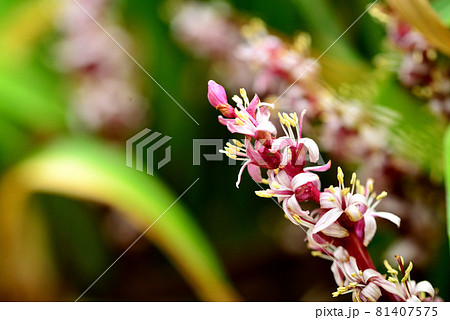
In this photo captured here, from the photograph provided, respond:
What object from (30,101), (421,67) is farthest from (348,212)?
(30,101)

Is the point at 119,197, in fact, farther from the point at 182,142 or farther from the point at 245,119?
the point at 245,119

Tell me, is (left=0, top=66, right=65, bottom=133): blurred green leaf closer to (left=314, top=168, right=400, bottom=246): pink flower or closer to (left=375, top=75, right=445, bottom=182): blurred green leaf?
(left=375, top=75, right=445, bottom=182): blurred green leaf

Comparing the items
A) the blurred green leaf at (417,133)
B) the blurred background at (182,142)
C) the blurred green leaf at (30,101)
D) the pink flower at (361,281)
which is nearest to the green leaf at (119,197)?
the blurred background at (182,142)

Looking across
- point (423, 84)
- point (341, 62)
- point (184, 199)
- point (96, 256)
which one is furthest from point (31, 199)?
point (423, 84)

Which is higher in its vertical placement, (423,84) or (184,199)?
(423,84)

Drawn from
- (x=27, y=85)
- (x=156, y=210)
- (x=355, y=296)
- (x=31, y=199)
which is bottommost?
(x=31, y=199)

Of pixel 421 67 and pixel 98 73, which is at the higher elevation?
pixel 421 67

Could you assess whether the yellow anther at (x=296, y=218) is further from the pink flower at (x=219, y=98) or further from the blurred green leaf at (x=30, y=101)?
the blurred green leaf at (x=30, y=101)

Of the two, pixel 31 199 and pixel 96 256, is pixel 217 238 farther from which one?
pixel 31 199
